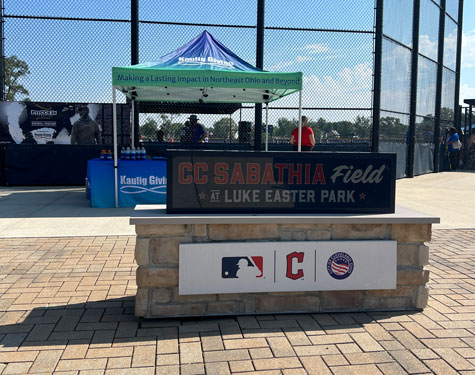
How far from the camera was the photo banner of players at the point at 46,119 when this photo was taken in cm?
1272

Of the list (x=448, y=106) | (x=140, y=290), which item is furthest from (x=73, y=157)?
(x=448, y=106)

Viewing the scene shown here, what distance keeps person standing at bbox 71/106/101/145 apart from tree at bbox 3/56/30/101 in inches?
57.7

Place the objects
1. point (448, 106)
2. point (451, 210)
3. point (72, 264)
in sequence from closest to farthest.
Answer: point (72, 264)
point (451, 210)
point (448, 106)

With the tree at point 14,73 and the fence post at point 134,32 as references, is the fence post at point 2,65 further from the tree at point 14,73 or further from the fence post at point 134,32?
the fence post at point 134,32

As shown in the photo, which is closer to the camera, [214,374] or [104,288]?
[214,374]

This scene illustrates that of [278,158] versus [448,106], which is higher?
[448,106]

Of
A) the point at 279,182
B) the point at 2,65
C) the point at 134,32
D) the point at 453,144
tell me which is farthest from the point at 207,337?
the point at 453,144

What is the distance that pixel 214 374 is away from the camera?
296 centimetres

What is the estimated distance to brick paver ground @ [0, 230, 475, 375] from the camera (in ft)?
10.1

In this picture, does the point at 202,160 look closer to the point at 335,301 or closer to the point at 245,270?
the point at 245,270

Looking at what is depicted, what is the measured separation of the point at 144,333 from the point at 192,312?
0.46 metres

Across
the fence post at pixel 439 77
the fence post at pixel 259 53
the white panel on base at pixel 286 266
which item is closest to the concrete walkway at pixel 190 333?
the white panel on base at pixel 286 266

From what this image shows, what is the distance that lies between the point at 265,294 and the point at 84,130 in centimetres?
1041

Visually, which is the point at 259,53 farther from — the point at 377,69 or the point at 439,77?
the point at 439,77
